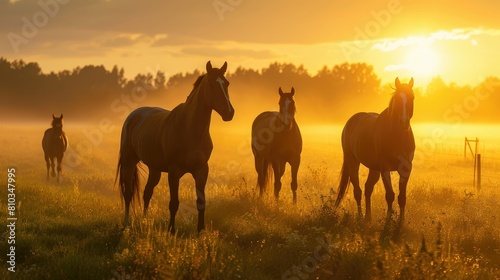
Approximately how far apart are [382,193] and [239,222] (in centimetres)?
652

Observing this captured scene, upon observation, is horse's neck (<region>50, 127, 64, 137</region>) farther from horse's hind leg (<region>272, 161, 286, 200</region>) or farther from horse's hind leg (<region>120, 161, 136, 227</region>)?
horse's hind leg (<region>120, 161, 136, 227</region>)

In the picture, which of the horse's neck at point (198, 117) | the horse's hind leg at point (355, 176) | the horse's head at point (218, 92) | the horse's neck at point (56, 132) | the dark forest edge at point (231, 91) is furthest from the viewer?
the dark forest edge at point (231, 91)

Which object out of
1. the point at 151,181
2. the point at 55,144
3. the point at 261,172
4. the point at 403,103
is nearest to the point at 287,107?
the point at 261,172

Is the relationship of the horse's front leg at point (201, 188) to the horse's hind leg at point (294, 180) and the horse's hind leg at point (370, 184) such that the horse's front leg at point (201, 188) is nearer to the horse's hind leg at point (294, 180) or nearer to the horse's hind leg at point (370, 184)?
A: the horse's hind leg at point (370, 184)

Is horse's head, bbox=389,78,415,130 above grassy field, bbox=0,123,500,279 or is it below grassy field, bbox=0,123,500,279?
above

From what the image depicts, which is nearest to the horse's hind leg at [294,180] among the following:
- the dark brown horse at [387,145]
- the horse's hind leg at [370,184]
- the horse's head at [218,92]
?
the dark brown horse at [387,145]

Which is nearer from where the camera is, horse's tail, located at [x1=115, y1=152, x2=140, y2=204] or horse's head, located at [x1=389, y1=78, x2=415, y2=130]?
horse's head, located at [x1=389, y1=78, x2=415, y2=130]

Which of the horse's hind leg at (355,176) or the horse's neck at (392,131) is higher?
the horse's neck at (392,131)

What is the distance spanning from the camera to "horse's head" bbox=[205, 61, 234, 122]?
8.07 m

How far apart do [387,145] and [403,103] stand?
47.6 inches

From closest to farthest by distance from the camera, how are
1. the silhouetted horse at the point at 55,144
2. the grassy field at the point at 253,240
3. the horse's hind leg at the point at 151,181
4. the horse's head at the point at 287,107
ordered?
1. the grassy field at the point at 253,240
2. the horse's hind leg at the point at 151,181
3. the horse's head at the point at 287,107
4. the silhouetted horse at the point at 55,144

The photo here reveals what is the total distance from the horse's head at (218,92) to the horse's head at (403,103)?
3300 millimetres

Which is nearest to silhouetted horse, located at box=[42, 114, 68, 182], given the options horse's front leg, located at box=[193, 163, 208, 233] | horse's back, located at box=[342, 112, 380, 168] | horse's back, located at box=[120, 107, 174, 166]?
horse's back, located at box=[120, 107, 174, 166]

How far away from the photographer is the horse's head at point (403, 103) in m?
9.33
